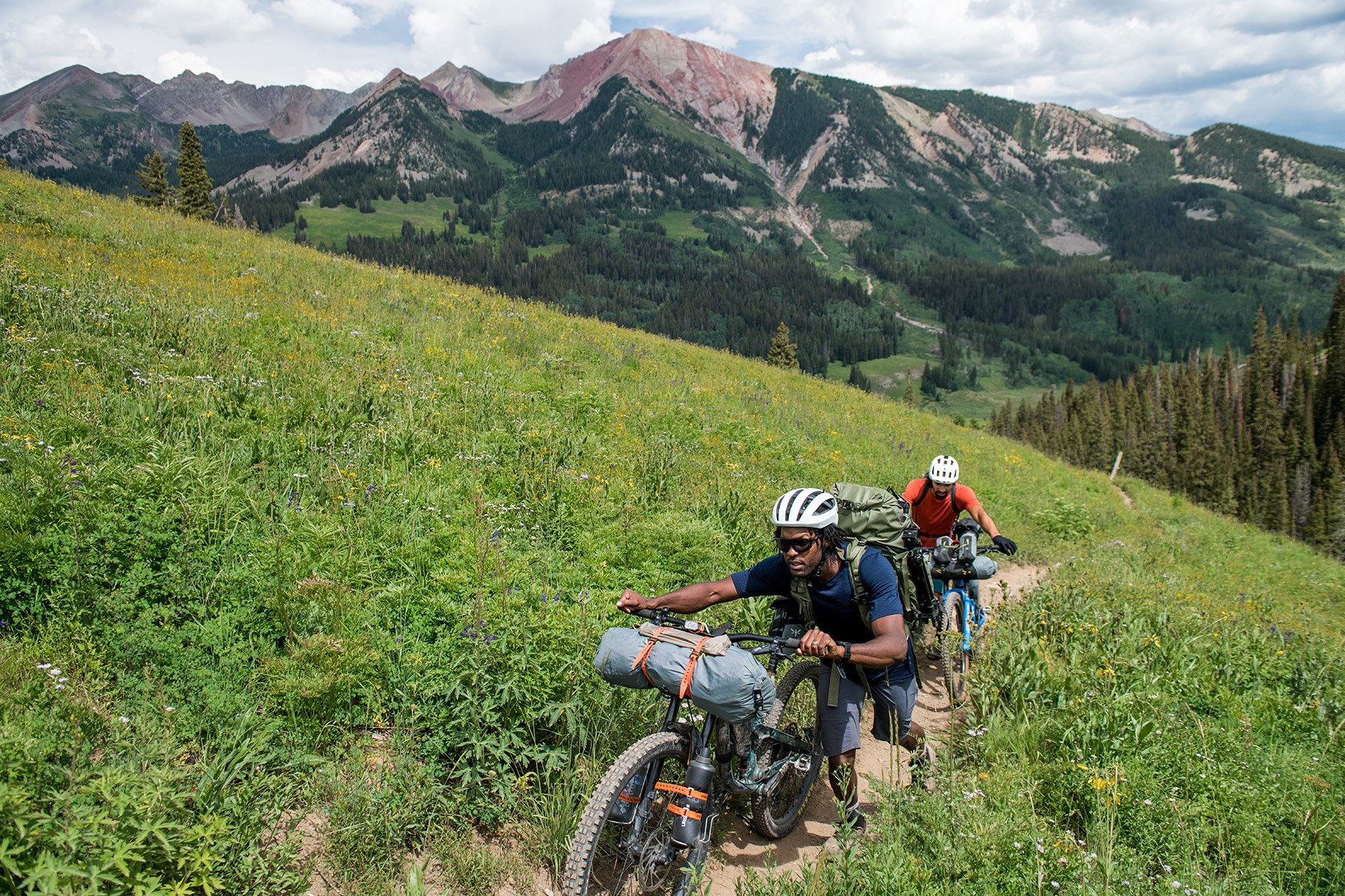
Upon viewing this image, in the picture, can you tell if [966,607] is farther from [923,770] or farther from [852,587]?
[852,587]

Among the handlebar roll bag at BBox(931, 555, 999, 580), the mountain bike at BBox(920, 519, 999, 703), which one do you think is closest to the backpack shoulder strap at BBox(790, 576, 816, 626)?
the mountain bike at BBox(920, 519, 999, 703)

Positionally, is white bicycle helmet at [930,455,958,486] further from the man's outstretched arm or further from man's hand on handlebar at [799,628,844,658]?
man's hand on handlebar at [799,628,844,658]

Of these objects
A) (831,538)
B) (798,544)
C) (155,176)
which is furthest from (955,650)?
(155,176)

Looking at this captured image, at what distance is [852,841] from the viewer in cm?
448

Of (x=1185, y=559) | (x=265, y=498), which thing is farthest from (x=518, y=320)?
(x=1185, y=559)

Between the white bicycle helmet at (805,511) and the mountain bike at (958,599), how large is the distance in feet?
10.8

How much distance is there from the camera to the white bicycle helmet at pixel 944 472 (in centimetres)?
834

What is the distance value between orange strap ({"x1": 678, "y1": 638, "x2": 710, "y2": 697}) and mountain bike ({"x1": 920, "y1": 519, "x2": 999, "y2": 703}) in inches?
167

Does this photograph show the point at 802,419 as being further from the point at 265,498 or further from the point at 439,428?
the point at 265,498

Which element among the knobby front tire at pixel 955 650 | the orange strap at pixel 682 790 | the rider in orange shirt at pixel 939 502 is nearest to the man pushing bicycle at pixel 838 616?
the orange strap at pixel 682 790

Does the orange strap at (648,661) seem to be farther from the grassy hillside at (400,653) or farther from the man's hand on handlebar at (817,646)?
the grassy hillside at (400,653)

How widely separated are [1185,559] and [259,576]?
20.4 metres

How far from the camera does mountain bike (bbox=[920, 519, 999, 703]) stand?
7.34 meters

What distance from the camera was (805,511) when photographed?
14.5ft
